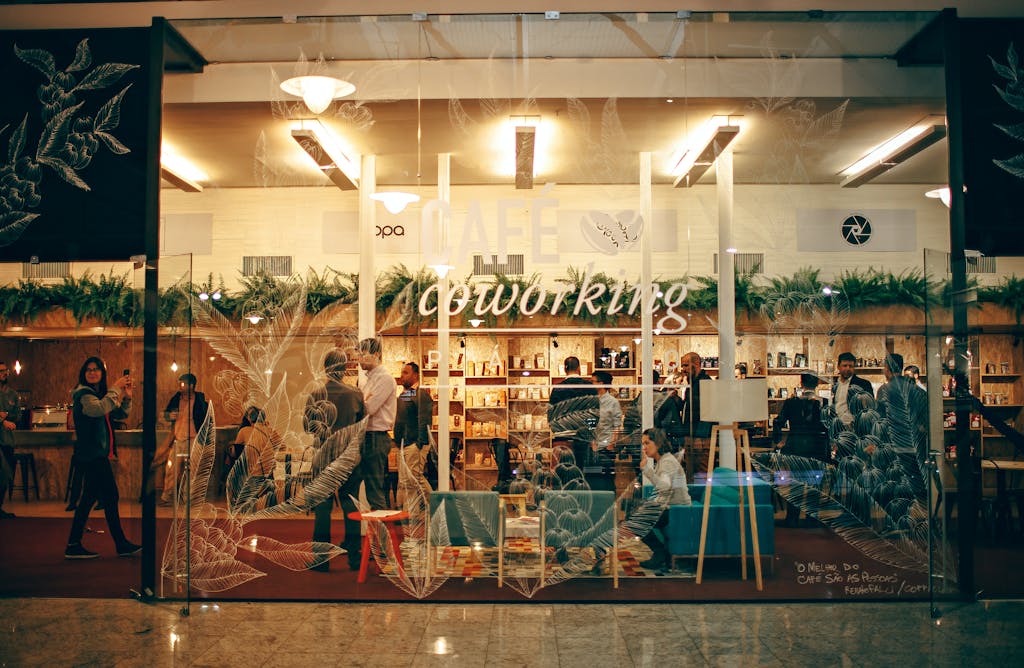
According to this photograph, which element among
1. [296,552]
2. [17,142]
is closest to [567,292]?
[296,552]

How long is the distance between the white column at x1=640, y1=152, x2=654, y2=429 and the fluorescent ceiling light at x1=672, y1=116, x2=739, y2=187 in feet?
0.79

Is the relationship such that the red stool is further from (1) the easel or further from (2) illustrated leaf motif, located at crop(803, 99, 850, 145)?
(2) illustrated leaf motif, located at crop(803, 99, 850, 145)

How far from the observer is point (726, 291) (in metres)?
5.64

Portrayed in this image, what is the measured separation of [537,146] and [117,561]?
198 inches

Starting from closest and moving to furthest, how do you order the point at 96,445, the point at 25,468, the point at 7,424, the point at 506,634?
the point at 506,634 < the point at 96,445 < the point at 7,424 < the point at 25,468

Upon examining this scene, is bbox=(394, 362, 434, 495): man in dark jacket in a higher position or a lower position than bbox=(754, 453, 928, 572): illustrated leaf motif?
higher

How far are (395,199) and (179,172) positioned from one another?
69.5 inches

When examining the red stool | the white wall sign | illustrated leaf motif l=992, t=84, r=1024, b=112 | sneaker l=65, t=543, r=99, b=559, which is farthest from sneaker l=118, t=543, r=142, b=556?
illustrated leaf motif l=992, t=84, r=1024, b=112

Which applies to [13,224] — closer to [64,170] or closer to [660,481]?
[64,170]

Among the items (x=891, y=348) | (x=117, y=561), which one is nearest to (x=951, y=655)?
(x=891, y=348)

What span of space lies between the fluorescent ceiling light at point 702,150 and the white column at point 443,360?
5.96 feet

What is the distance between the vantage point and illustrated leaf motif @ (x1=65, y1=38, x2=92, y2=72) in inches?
230

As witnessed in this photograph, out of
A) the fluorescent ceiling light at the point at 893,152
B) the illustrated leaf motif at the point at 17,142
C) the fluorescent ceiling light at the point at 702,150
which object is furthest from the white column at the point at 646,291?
the illustrated leaf motif at the point at 17,142

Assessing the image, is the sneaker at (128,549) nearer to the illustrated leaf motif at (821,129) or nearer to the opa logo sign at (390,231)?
the opa logo sign at (390,231)
